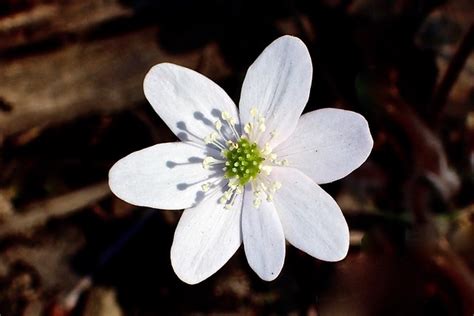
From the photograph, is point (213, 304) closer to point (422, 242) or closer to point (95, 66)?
point (422, 242)

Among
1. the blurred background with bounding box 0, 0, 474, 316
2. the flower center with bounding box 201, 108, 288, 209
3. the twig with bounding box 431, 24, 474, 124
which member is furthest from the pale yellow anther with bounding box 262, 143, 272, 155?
the twig with bounding box 431, 24, 474, 124

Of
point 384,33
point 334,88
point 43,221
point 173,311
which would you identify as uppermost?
point 384,33

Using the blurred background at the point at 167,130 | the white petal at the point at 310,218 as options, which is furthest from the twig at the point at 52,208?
the white petal at the point at 310,218

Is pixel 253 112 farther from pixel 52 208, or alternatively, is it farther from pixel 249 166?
pixel 52 208

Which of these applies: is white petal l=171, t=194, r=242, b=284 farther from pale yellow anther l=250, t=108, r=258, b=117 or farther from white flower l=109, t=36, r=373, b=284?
pale yellow anther l=250, t=108, r=258, b=117

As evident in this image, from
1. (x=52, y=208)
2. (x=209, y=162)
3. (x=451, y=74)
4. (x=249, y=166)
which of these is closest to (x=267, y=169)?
(x=249, y=166)

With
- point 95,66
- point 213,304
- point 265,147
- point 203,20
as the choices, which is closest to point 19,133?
point 95,66
